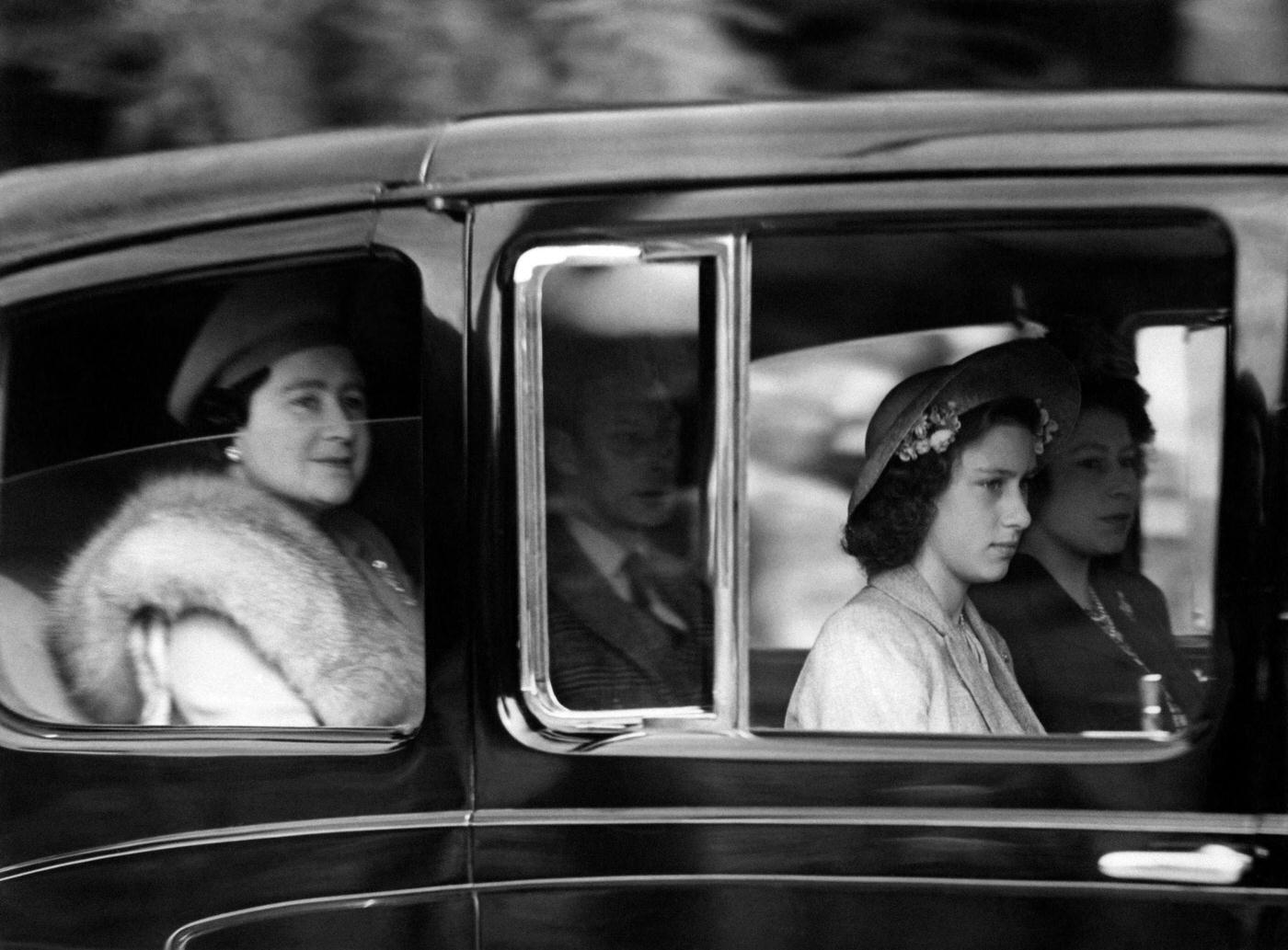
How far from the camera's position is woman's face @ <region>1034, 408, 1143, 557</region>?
8.89 ft

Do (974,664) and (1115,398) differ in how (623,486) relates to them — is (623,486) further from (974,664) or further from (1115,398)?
(1115,398)

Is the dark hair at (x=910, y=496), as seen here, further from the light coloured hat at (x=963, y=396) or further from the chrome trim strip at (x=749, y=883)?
the chrome trim strip at (x=749, y=883)

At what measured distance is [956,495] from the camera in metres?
2.62

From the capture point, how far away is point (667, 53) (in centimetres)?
406

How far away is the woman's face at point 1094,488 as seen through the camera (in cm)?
271

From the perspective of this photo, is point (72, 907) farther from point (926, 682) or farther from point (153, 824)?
point (926, 682)

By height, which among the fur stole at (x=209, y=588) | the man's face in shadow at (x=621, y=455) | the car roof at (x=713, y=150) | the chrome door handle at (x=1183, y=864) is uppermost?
the car roof at (x=713, y=150)

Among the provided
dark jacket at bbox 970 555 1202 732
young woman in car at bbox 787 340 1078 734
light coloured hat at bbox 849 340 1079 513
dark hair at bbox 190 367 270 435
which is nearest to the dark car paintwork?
dark hair at bbox 190 367 270 435

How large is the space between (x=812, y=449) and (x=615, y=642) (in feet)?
1.81

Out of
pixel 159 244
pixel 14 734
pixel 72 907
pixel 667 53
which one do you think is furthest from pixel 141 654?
pixel 667 53

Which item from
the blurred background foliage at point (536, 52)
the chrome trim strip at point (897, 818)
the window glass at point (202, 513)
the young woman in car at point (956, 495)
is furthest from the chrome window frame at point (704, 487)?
the blurred background foliage at point (536, 52)

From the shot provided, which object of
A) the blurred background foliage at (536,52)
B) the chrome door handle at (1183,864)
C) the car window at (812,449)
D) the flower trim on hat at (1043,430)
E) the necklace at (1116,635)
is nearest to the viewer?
the chrome door handle at (1183,864)

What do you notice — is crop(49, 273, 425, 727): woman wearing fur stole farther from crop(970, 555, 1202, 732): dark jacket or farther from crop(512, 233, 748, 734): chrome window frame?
crop(970, 555, 1202, 732): dark jacket

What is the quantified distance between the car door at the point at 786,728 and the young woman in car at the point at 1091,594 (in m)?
0.28
